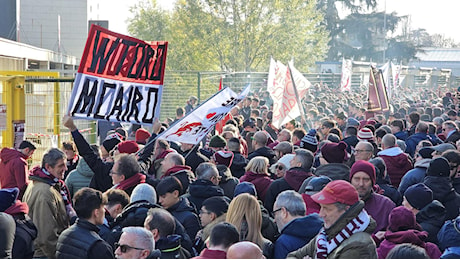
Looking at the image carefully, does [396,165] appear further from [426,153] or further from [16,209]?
[16,209]

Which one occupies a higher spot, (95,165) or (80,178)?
(95,165)

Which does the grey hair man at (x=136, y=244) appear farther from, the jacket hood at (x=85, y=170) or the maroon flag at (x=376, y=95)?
the maroon flag at (x=376, y=95)

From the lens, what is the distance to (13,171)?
30.6 ft

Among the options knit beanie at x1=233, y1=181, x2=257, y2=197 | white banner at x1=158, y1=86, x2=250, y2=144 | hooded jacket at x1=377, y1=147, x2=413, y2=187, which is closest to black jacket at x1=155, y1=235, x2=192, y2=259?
knit beanie at x1=233, y1=181, x2=257, y2=197

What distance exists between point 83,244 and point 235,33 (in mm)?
34211

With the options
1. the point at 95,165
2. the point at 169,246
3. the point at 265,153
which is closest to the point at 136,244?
the point at 169,246

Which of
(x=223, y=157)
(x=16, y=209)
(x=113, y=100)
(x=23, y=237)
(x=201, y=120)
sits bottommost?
(x=23, y=237)

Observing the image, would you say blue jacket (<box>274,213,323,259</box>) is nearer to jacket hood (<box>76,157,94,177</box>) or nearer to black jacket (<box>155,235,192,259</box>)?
black jacket (<box>155,235,192,259</box>)

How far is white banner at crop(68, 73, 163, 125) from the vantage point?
8.97 metres

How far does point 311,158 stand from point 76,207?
3582 millimetres

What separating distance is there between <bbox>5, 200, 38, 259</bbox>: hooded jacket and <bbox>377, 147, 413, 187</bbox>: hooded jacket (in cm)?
556

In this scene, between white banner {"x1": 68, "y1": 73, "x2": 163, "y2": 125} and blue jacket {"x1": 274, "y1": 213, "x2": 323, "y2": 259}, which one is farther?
white banner {"x1": 68, "y1": 73, "x2": 163, "y2": 125}

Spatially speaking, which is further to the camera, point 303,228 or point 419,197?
point 419,197

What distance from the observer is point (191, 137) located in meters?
10.2
